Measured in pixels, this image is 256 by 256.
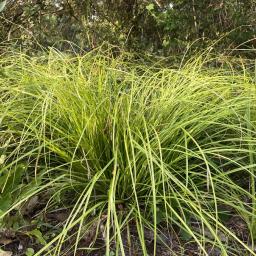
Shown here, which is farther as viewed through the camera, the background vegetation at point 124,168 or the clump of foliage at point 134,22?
the clump of foliage at point 134,22

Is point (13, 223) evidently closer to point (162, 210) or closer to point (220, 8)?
point (162, 210)

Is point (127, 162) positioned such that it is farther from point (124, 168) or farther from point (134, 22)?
point (134, 22)

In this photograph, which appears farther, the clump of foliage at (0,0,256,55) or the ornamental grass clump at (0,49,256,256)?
the clump of foliage at (0,0,256,55)

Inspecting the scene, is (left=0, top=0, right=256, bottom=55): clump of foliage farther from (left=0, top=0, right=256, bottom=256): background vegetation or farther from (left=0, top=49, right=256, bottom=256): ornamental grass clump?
(left=0, top=49, right=256, bottom=256): ornamental grass clump

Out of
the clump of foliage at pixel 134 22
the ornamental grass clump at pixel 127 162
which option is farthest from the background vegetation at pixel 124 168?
the clump of foliage at pixel 134 22

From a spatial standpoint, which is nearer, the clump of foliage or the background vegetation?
the background vegetation

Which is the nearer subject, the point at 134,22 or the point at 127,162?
the point at 127,162

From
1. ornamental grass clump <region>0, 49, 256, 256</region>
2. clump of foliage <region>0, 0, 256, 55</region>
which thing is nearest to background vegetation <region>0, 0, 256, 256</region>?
ornamental grass clump <region>0, 49, 256, 256</region>

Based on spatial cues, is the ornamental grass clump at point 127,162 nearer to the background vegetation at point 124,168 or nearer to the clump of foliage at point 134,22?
the background vegetation at point 124,168

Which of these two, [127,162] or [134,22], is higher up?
[134,22]

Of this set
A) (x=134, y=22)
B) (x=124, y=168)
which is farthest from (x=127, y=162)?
(x=134, y=22)

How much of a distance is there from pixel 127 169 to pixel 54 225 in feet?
1.18

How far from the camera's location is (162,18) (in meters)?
3.86

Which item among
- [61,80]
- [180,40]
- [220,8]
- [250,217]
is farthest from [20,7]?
[250,217]
